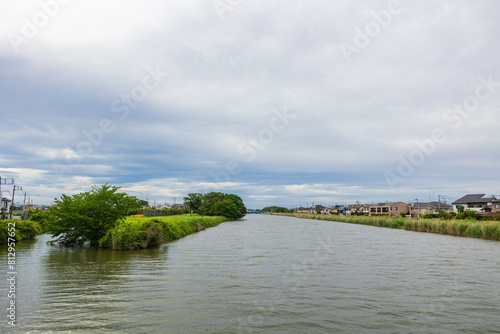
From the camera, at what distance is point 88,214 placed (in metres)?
25.5

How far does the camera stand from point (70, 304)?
10242 mm

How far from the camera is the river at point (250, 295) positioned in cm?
872

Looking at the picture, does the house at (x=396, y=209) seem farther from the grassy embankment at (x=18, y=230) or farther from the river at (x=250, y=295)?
the grassy embankment at (x=18, y=230)

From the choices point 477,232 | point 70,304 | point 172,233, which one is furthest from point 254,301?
point 477,232

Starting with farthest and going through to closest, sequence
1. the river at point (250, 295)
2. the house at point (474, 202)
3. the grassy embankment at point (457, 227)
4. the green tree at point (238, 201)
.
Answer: the green tree at point (238, 201)
the house at point (474, 202)
the grassy embankment at point (457, 227)
the river at point (250, 295)

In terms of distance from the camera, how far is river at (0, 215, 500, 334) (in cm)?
872

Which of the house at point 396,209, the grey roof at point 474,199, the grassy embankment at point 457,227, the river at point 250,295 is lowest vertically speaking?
the river at point 250,295

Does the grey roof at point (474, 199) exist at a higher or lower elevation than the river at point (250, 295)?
higher

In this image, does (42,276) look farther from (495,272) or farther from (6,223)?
(495,272)

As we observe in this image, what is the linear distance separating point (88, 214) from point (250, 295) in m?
19.1

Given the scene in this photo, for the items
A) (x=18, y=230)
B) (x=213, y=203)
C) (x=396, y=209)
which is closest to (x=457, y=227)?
A: (x=18, y=230)

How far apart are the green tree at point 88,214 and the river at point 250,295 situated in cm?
513

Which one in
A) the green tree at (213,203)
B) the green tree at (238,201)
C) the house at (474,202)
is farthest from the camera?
the green tree at (238,201)

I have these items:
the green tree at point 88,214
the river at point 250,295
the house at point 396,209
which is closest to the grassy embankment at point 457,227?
the river at point 250,295
